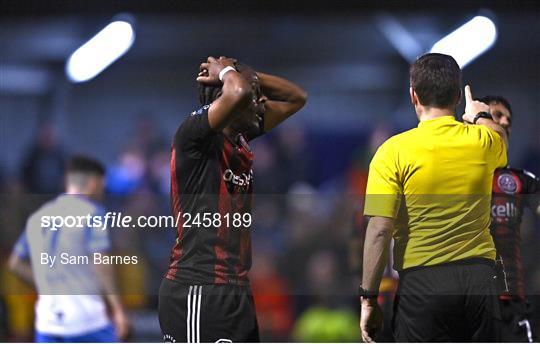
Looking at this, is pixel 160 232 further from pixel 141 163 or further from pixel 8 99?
pixel 8 99

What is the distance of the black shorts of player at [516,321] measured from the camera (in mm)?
4078

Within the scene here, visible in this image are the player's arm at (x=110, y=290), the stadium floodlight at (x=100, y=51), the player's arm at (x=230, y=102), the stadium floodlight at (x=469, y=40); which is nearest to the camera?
the player's arm at (x=230, y=102)

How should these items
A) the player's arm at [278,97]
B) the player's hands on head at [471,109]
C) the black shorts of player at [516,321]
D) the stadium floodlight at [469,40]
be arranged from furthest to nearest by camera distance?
the stadium floodlight at [469,40] < the black shorts of player at [516,321] < the player's arm at [278,97] < the player's hands on head at [471,109]

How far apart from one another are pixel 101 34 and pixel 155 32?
41 cm

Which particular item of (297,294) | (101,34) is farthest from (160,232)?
(101,34)

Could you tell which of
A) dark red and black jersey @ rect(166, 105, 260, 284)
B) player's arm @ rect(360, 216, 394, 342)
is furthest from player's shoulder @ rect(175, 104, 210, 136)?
player's arm @ rect(360, 216, 394, 342)

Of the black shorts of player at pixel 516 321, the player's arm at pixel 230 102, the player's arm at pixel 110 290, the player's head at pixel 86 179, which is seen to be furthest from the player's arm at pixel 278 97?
the player's head at pixel 86 179

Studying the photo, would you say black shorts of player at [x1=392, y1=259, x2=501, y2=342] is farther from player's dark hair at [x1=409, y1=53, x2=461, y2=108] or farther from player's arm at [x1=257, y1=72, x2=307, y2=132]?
player's arm at [x1=257, y1=72, x2=307, y2=132]

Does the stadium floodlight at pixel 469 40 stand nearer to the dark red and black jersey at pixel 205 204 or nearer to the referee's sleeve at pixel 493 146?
the referee's sleeve at pixel 493 146

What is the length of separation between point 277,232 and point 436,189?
2.96 meters

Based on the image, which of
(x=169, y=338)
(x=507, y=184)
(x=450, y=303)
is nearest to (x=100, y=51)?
(x=507, y=184)

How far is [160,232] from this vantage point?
19.6 ft

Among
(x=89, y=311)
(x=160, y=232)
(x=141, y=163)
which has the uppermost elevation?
(x=141, y=163)

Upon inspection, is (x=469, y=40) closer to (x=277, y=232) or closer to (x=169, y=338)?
(x=277, y=232)
